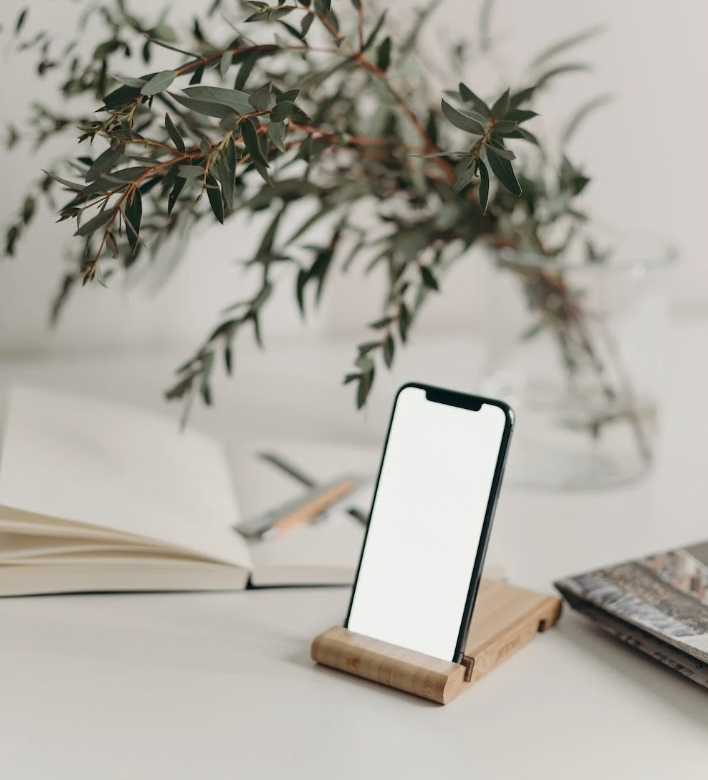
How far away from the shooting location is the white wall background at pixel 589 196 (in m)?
1.22

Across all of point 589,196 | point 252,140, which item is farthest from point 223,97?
point 589,196

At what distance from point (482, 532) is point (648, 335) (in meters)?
0.45

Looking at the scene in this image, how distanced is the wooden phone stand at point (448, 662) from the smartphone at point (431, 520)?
0.01 meters

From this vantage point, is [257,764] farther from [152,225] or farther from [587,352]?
[587,352]

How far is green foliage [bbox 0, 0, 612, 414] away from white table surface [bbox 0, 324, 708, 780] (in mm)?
176

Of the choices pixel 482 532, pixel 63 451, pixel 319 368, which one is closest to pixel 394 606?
pixel 482 532

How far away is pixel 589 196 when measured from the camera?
153 centimetres

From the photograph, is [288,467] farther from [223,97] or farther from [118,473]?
[223,97]

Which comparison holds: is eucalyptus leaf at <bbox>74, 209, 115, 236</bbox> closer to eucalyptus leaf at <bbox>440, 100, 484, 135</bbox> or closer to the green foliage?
the green foliage

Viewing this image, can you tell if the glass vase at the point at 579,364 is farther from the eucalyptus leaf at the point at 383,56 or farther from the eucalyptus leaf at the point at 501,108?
the eucalyptus leaf at the point at 501,108

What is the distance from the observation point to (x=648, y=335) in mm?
963

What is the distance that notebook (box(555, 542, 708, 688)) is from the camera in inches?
23.2

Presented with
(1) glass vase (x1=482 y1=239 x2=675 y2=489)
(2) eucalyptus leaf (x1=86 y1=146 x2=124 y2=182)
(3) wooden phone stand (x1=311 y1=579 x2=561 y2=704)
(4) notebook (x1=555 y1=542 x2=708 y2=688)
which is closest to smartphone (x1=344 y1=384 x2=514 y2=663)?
(3) wooden phone stand (x1=311 y1=579 x2=561 y2=704)

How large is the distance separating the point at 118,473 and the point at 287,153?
0.84ft
